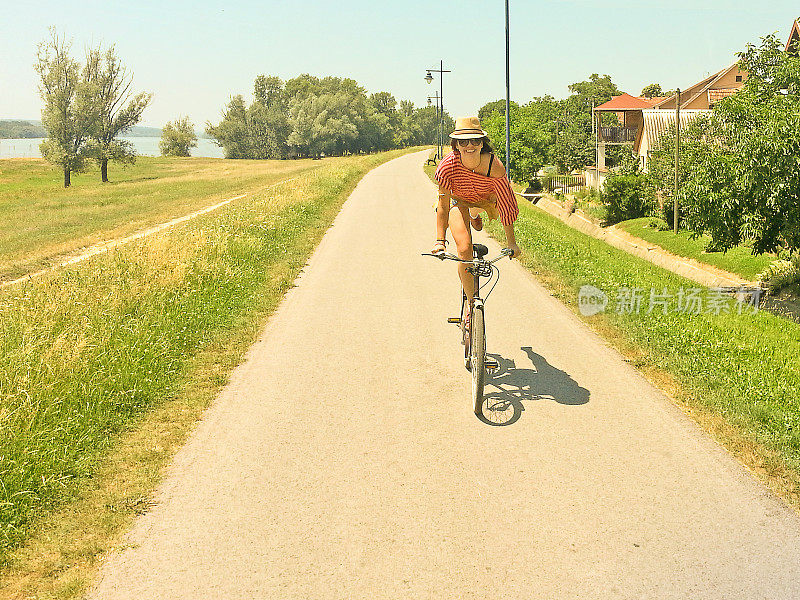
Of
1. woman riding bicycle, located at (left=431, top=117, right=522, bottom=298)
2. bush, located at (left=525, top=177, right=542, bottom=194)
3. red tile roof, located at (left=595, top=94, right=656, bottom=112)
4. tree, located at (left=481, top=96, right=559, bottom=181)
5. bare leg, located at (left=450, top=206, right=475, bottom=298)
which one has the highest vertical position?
red tile roof, located at (left=595, top=94, right=656, bottom=112)

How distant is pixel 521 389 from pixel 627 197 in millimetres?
30309

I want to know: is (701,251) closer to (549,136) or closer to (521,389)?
(521,389)

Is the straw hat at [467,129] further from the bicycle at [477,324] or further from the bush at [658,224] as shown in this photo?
the bush at [658,224]

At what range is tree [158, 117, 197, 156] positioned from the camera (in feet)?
472

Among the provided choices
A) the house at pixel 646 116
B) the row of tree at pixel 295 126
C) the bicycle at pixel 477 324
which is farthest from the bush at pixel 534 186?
the row of tree at pixel 295 126

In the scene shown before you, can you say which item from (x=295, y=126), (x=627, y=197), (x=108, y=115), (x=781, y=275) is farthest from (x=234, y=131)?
(x=781, y=275)

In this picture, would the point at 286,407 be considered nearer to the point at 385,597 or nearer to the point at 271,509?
the point at 271,509

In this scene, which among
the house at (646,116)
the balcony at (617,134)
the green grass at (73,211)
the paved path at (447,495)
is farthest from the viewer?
the balcony at (617,134)

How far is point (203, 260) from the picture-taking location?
1220 centimetres

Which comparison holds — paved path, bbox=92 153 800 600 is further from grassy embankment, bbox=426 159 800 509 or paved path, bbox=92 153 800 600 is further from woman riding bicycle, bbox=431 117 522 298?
woman riding bicycle, bbox=431 117 522 298

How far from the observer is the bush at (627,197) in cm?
3456

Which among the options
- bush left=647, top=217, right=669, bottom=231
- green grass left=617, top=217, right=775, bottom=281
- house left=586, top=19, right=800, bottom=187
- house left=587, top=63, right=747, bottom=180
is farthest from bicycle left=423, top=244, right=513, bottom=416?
house left=587, top=63, right=747, bottom=180

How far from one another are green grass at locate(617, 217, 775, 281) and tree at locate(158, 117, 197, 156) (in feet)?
407

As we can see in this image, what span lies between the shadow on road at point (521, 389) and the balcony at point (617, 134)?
5757 cm
